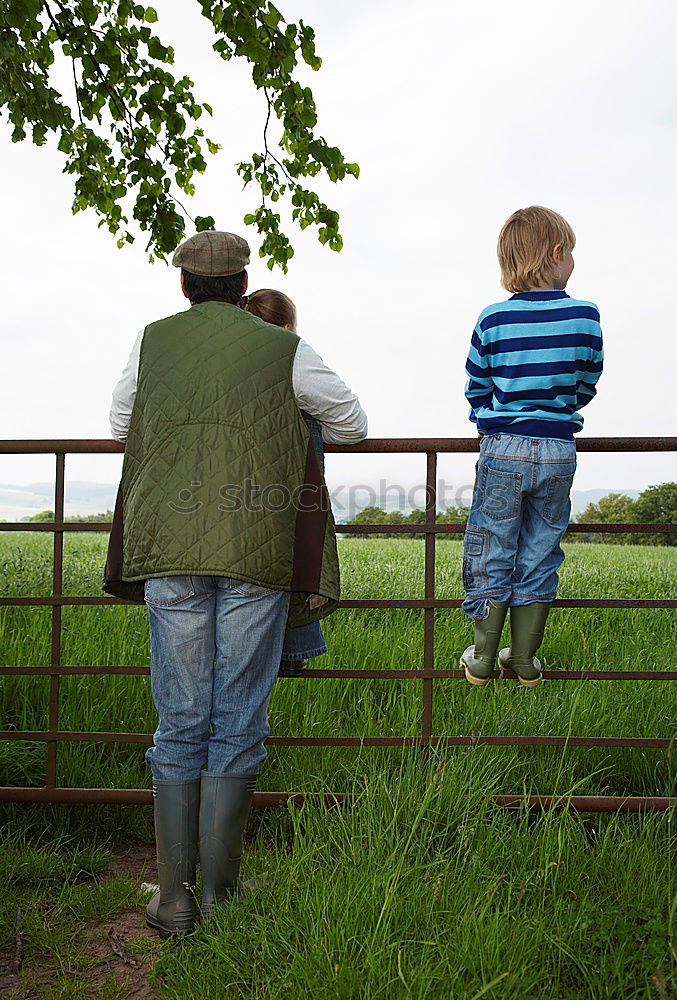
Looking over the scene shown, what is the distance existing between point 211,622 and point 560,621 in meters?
4.27

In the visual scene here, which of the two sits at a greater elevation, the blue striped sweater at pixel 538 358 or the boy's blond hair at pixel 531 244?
the boy's blond hair at pixel 531 244

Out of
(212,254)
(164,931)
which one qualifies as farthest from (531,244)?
(164,931)

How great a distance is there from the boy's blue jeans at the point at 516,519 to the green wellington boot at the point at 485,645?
0.03 metres

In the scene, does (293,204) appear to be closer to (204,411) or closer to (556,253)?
(556,253)

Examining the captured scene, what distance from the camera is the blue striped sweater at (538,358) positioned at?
2.73 m

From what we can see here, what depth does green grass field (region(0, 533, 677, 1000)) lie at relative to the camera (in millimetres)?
2039

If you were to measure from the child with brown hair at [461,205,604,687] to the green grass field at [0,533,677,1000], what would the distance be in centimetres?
48

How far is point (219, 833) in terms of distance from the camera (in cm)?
244

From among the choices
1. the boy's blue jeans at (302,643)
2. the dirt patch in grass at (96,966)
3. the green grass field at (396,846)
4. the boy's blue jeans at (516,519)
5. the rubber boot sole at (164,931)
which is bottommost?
the dirt patch in grass at (96,966)

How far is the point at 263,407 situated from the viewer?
7.80 feet

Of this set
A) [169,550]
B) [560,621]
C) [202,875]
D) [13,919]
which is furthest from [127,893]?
[560,621]

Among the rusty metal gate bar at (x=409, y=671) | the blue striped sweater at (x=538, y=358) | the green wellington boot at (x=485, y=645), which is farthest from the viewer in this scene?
the rusty metal gate bar at (x=409, y=671)

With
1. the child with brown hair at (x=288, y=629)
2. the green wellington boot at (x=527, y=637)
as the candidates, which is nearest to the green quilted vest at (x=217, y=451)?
the child with brown hair at (x=288, y=629)

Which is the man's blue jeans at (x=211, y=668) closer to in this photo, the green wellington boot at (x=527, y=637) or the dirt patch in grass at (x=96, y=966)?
the dirt patch in grass at (x=96, y=966)
